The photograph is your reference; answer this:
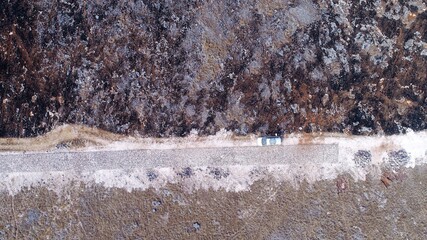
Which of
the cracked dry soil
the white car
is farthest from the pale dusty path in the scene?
the cracked dry soil

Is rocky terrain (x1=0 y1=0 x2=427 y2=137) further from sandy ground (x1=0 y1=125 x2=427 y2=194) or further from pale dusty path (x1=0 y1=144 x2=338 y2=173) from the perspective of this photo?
pale dusty path (x1=0 y1=144 x2=338 y2=173)

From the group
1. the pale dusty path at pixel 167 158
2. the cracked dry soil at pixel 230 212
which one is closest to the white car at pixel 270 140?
the pale dusty path at pixel 167 158

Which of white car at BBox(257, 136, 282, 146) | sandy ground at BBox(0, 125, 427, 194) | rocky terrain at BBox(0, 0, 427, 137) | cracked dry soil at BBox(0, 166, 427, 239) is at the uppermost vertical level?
rocky terrain at BBox(0, 0, 427, 137)

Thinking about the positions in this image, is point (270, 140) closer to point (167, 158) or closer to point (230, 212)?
point (230, 212)

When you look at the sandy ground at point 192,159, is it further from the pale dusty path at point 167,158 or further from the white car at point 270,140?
the white car at point 270,140

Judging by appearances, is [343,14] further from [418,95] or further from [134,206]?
[134,206]

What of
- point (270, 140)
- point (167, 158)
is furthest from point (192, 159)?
point (270, 140)
